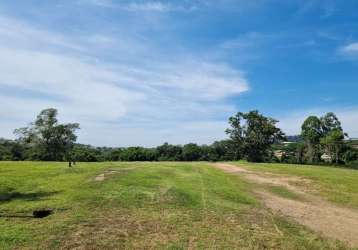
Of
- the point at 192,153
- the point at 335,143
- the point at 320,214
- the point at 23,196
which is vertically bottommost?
the point at 320,214

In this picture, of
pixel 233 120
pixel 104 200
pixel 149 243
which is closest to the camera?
pixel 149 243

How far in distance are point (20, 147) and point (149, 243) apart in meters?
75.1

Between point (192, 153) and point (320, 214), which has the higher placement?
point (192, 153)

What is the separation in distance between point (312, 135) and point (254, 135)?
471 inches

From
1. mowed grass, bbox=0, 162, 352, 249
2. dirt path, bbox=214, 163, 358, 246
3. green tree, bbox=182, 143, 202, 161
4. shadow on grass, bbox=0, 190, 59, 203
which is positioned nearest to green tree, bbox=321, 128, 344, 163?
green tree, bbox=182, 143, 202, 161

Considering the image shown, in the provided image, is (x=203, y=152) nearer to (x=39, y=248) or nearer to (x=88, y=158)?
(x=88, y=158)

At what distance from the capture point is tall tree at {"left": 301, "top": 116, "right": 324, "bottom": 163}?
67.7m

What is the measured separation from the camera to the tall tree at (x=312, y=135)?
6769 centimetres

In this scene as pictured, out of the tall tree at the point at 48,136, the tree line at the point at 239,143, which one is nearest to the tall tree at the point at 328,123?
the tree line at the point at 239,143

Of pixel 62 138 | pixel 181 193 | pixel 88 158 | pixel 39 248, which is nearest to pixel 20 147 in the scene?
pixel 62 138

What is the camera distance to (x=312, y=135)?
67312mm

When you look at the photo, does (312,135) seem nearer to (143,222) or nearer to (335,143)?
(335,143)

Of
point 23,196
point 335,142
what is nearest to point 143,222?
point 23,196

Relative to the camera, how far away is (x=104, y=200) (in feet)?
40.7
